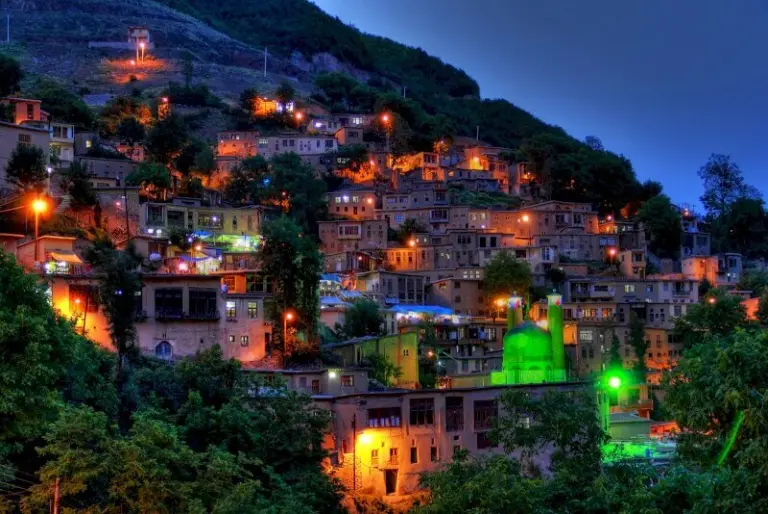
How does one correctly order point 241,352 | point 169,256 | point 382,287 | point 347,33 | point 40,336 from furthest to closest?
point 347,33, point 382,287, point 169,256, point 241,352, point 40,336

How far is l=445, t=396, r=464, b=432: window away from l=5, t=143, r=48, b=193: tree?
19992 millimetres

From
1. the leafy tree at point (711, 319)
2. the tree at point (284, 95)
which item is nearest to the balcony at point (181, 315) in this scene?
the leafy tree at point (711, 319)

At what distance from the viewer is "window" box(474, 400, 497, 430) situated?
3531cm

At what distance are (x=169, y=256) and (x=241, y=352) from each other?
35.8 ft

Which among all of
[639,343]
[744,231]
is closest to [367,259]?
[639,343]

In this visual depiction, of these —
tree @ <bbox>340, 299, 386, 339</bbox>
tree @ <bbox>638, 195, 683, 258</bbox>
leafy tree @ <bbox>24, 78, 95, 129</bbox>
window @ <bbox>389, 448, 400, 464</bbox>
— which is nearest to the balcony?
window @ <bbox>389, 448, 400, 464</bbox>

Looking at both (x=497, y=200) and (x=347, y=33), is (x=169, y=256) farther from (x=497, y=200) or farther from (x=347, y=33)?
(x=347, y=33)

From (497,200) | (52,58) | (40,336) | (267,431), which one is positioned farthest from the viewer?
(52,58)

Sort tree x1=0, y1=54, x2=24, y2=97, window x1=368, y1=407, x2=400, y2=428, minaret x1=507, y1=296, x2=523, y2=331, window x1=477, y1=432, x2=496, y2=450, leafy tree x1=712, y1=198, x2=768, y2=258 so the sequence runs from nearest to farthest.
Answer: window x1=368, y1=407, x2=400, y2=428 → window x1=477, y1=432, x2=496, y2=450 → minaret x1=507, y1=296, x2=523, y2=331 → tree x1=0, y1=54, x2=24, y2=97 → leafy tree x1=712, y1=198, x2=768, y2=258

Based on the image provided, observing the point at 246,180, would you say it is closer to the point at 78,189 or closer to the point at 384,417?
the point at 78,189

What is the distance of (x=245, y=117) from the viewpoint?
87.8 m

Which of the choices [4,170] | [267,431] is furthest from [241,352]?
[4,170]

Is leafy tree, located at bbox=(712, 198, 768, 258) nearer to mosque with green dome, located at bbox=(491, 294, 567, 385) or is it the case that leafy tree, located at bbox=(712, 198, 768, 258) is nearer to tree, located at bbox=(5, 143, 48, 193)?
mosque with green dome, located at bbox=(491, 294, 567, 385)

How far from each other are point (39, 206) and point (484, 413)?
18.2 metres
